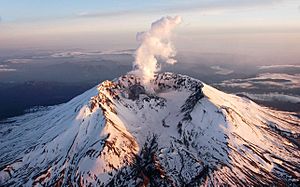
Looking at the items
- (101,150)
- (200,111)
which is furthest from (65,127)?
(200,111)

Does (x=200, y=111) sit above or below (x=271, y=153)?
above

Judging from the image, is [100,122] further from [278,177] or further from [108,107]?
[278,177]

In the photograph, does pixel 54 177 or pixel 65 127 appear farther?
pixel 65 127

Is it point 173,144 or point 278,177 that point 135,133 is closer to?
point 173,144

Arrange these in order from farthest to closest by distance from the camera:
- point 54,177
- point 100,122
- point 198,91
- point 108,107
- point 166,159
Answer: point 198,91 → point 108,107 → point 100,122 → point 166,159 → point 54,177

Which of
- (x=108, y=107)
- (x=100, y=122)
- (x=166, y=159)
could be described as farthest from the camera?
(x=108, y=107)

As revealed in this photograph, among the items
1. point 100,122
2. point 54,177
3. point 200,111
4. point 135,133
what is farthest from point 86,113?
point 200,111
